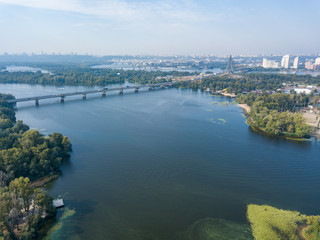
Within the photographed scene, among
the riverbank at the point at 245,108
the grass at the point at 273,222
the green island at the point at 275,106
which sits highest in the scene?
the green island at the point at 275,106

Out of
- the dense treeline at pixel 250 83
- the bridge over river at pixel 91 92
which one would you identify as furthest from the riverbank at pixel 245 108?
the bridge over river at pixel 91 92

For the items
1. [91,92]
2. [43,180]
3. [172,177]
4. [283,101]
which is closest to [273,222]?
[172,177]

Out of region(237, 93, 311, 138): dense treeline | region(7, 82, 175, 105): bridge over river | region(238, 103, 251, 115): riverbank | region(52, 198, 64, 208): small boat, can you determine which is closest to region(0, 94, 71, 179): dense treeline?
region(52, 198, 64, 208): small boat

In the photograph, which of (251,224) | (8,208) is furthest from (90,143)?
(251,224)

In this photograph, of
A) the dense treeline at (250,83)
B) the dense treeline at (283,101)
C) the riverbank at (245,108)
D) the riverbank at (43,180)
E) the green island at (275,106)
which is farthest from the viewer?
the dense treeline at (250,83)

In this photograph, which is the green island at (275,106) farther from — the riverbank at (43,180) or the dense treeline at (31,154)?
the riverbank at (43,180)
